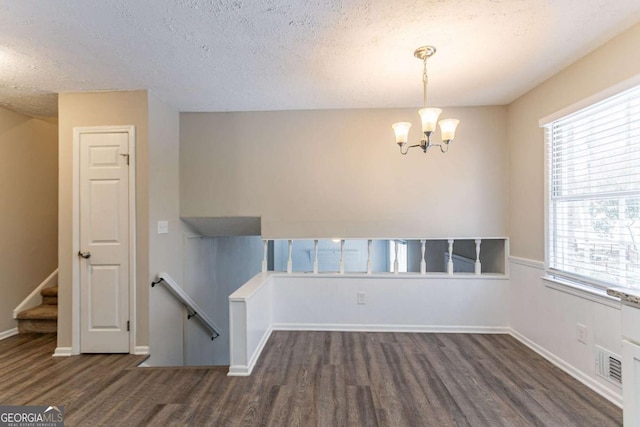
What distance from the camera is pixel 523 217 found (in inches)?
118

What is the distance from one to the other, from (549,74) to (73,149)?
4212 mm

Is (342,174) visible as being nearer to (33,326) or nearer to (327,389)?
(327,389)

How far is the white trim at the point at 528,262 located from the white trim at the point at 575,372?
2.35 ft

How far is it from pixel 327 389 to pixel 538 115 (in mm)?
2921

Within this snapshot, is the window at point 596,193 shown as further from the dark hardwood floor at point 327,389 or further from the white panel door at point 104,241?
the white panel door at point 104,241

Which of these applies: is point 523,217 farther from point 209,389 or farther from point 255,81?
point 209,389

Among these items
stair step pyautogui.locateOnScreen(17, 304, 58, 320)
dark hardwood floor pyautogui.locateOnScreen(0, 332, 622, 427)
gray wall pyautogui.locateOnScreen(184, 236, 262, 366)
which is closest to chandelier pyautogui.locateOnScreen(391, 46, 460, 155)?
dark hardwood floor pyautogui.locateOnScreen(0, 332, 622, 427)

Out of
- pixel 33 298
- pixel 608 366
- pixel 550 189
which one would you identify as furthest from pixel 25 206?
pixel 608 366

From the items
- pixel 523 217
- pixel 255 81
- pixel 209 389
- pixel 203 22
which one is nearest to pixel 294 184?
pixel 255 81

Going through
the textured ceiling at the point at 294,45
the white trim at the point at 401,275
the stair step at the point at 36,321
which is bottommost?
the stair step at the point at 36,321

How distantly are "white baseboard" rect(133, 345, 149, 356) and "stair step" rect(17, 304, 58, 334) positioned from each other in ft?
4.05

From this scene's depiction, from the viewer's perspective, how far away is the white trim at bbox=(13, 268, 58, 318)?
3.31 m

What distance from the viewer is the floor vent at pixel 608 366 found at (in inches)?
79.6

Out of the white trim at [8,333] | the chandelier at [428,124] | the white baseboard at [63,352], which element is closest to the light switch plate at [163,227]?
the white baseboard at [63,352]
